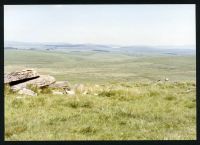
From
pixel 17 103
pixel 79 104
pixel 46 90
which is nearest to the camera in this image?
pixel 79 104

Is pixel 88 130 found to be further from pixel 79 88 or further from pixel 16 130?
pixel 79 88

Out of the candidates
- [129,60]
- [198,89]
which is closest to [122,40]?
[198,89]

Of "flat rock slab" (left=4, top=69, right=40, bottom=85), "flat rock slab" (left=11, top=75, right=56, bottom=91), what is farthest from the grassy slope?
"flat rock slab" (left=4, top=69, right=40, bottom=85)

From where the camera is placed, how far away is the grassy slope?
15.2 ft

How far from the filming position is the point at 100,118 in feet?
18.7

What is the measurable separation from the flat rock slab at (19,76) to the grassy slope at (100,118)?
133 cm

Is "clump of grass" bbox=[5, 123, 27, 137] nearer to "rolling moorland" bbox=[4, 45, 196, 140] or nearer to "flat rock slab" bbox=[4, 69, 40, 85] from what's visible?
"rolling moorland" bbox=[4, 45, 196, 140]

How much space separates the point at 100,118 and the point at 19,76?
425cm

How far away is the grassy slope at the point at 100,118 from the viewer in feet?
15.2

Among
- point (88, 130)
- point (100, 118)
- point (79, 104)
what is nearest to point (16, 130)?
point (88, 130)
